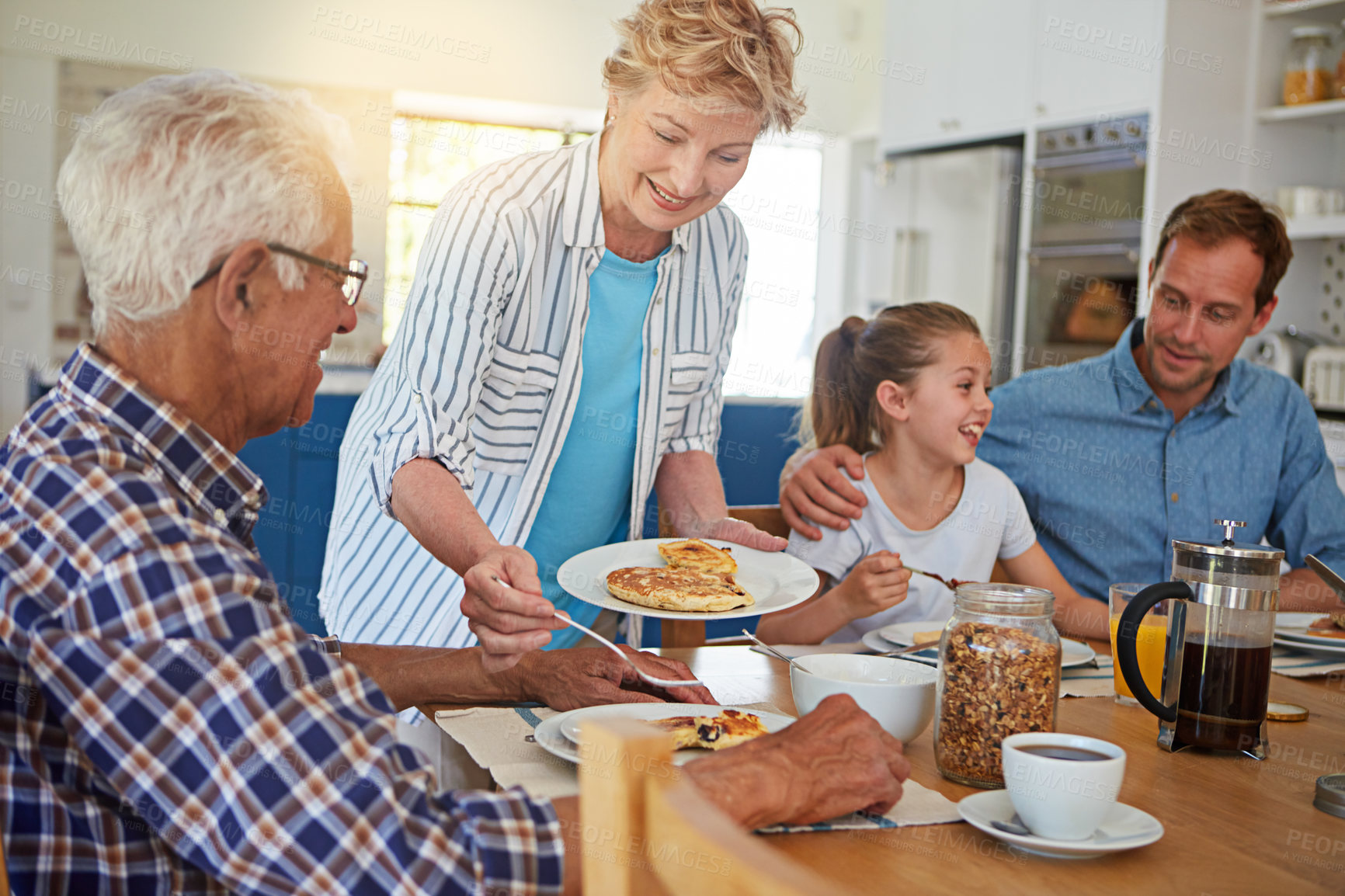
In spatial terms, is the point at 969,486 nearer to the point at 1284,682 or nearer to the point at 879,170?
the point at 1284,682

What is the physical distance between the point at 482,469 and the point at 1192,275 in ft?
4.27

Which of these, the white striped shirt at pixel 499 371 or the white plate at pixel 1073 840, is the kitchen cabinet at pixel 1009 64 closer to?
the white striped shirt at pixel 499 371

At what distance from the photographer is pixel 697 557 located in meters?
1.48

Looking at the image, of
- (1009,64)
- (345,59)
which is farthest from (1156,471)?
(345,59)

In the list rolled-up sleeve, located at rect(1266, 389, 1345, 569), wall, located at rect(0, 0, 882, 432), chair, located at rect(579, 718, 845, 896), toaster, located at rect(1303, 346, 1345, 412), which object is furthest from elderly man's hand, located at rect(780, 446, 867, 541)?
wall, located at rect(0, 0, 882, 432)

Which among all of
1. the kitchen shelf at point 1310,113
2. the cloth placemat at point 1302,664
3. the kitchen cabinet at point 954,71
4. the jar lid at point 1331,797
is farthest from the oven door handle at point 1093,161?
the jar lid at point 1331,797

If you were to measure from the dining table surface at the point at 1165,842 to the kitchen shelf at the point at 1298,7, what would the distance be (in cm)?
366

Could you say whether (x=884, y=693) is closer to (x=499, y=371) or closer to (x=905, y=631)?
(x=905, y=631)

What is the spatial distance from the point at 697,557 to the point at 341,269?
0.66 metres

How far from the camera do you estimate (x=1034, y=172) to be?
513cm

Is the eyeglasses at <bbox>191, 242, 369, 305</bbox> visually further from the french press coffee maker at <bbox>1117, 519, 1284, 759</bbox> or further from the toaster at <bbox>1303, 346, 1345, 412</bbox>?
the toaster at <bbox>1303, 346, 1345, 412</bbox>

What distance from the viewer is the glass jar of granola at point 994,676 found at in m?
1.03

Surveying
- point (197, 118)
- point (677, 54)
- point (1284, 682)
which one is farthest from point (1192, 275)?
point (197, 118)

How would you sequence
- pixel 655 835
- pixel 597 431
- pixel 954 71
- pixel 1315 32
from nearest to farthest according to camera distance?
pixel 655 835
pixel 597 431
pixel 1315 32
pixel 954 71
